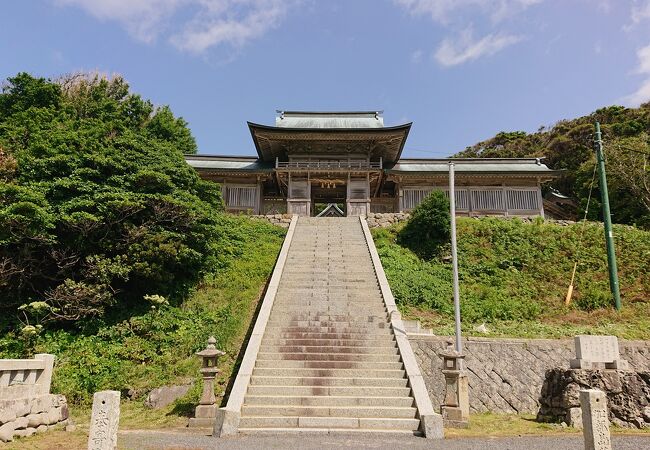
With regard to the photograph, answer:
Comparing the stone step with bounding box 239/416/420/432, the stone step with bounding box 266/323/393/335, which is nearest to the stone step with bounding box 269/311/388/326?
the stone step with bounding box 266/323/393/335

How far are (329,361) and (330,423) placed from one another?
2.02 meters

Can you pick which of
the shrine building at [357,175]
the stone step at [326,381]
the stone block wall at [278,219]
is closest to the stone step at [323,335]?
the stone step at [326,381]

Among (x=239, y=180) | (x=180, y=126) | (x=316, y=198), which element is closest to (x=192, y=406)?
(x=239, y=180)

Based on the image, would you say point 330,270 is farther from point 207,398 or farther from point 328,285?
point 207,398

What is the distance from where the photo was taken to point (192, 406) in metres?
9.01

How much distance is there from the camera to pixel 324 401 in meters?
8.10

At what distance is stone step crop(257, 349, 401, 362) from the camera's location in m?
9.52

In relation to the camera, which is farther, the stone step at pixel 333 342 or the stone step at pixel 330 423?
the stone step at pixel 333 342

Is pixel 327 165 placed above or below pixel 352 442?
above

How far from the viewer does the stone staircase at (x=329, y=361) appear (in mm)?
7652

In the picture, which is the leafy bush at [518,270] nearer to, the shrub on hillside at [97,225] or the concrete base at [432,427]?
the concrete base at [432,427]

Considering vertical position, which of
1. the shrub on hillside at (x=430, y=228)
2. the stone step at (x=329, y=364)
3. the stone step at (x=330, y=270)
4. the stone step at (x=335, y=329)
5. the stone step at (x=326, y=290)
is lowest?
the stone step at (x=329, y=364)

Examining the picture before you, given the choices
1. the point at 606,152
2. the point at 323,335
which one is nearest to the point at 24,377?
the point at 323,335

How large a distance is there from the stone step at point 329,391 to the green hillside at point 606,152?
22176 mm
